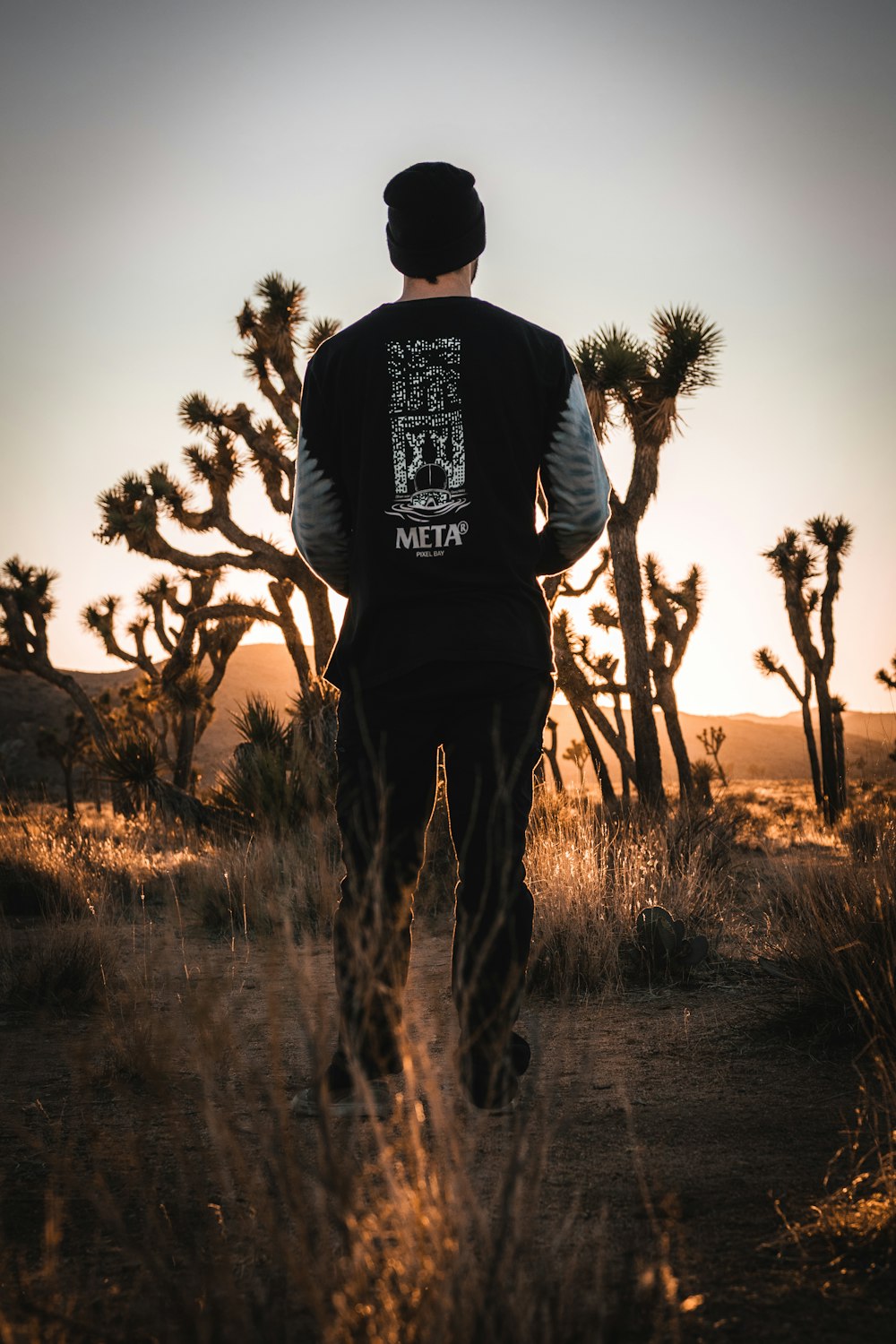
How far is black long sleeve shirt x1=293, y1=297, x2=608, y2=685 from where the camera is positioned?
6.97 feet

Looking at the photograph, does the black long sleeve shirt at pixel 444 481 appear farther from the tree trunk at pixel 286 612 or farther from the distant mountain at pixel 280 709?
the tree trunk at pixel 286 612

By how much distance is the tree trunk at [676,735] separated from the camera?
1371cm

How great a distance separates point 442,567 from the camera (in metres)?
2.12

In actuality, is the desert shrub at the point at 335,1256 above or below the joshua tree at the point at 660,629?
below

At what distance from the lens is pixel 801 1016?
2701 millimetres

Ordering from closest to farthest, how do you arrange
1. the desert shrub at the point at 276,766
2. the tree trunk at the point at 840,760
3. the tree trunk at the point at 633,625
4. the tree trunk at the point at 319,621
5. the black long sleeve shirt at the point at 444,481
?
the black long sleeve shirt at the point at 444,481
the desert shrub at the point at 276,766
the tree trunk at the point at 633,625
the tree trunk at the point at 319,621
the tree trunk at the point at 840,760

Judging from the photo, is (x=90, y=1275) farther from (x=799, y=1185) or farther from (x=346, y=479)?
(x=346, y=479)

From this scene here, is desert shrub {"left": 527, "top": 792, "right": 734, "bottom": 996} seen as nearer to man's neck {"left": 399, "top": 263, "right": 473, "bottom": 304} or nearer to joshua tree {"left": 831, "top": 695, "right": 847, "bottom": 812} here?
man's neck {"left": 399, "top": 263, "right": 473, "bottom": 304}

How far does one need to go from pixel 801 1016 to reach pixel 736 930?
158 centimetres

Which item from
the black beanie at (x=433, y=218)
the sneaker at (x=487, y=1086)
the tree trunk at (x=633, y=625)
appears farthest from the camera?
the tree trunk at (x=633, y=625)

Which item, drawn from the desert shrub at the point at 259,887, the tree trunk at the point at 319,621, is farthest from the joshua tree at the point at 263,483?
the desert shrub at the point at 259,887

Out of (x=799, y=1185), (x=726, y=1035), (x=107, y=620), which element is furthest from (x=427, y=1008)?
(x=107, y=620)

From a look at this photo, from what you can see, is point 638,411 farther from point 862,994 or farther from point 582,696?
point 862,994

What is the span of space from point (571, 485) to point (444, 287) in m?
0.60
